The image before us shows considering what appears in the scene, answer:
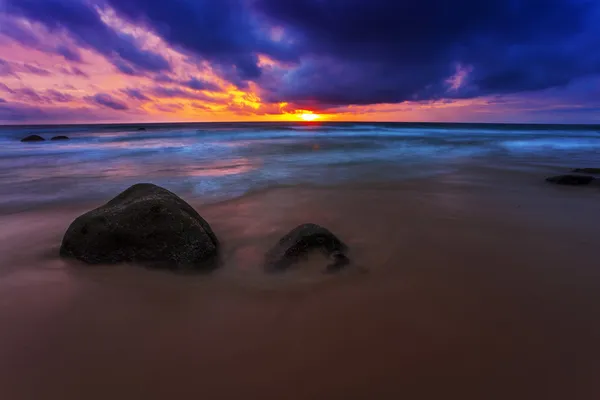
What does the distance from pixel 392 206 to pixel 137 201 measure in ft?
17.6

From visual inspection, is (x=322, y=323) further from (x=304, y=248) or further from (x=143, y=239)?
(x=143, y=239)

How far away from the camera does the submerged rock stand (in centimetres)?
433

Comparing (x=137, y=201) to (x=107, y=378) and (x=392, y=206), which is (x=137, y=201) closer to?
(x=107, y=378)

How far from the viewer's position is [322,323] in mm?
3191

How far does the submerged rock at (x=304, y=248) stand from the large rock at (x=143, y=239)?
85 cm

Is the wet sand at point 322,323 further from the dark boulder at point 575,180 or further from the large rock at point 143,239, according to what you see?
the dark boulder at point 575,180

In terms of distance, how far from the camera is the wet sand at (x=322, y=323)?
8.16 feet

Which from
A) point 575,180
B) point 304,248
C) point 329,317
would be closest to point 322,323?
point 329,317

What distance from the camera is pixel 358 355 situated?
109 inches

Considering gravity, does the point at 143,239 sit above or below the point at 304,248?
above

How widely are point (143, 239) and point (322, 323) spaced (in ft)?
8.93

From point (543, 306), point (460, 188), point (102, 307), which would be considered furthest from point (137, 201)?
point (460, 188)

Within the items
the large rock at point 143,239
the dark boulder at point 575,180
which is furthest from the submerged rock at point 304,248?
the dark boulder at point 575,180

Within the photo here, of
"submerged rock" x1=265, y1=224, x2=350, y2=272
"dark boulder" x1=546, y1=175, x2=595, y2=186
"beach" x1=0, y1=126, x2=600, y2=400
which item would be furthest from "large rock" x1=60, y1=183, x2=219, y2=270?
"dark boulder" x1=546, y1=175, x2=595, y2=186
